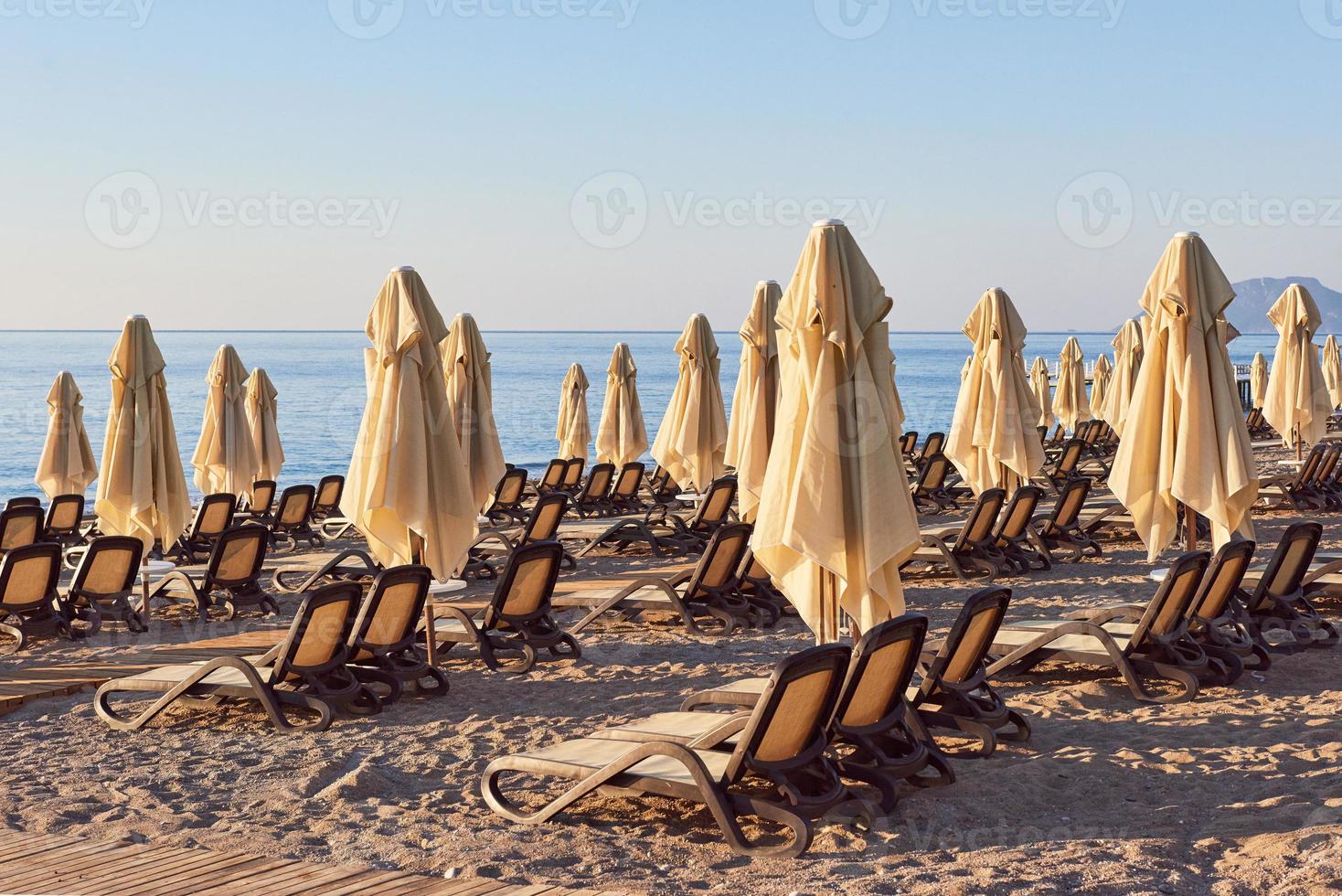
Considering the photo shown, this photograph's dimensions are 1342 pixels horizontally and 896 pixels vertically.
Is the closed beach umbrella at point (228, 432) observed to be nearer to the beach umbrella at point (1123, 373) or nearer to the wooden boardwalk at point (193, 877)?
the wooden boardwalk at point (193, 877)

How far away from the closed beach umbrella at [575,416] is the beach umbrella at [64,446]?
6.77m

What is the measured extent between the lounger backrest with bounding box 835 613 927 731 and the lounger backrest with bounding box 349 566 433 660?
270 cm

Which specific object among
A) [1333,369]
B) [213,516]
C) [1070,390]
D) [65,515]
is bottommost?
[65,515]

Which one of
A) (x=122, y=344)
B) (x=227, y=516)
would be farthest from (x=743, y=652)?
(x=227, y=516)

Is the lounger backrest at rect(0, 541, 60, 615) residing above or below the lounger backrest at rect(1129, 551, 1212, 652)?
below

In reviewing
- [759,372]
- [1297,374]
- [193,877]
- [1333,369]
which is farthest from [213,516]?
[1333,369]

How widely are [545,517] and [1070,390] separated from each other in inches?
663

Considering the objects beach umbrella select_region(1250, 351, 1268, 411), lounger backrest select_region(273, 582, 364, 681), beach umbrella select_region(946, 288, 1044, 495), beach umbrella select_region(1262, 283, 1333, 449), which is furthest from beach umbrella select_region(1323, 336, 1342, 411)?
lounger backrest select_region(273, 582, 364, 681)

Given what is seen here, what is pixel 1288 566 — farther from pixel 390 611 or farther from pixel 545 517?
pixel 545 517

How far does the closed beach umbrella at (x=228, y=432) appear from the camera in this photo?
46.0 ft

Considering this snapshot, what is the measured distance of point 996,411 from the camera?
12.4m

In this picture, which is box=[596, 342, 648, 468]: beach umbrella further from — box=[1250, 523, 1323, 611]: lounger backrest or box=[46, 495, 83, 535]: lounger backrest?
box=[1250, 523, 1323, 611]: lounger backrest

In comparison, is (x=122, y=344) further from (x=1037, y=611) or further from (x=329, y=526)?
(x=1037, y=611)

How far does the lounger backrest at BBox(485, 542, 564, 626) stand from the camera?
7754mm
